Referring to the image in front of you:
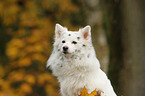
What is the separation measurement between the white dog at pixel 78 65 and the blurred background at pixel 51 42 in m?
2.81

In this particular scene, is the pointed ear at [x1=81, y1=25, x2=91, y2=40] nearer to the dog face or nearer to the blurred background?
the dog face

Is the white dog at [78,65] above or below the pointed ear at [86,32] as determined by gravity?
below

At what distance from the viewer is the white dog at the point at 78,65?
17.7 ft

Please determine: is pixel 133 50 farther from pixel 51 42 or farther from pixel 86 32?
pixel 51 42

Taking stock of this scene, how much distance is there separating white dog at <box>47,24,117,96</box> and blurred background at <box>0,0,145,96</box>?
111 inches

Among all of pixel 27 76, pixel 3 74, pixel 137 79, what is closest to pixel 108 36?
pixel 137 79

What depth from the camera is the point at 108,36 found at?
866 cm

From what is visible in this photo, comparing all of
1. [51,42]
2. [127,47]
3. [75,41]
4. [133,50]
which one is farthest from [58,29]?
[51,42]

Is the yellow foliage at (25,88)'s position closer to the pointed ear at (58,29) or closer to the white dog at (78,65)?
the white dog at (78,65)

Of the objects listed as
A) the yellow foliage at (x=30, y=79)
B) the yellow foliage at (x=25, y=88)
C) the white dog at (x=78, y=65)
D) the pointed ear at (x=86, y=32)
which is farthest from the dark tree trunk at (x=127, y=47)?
the yellow foliage at (x=30, y=79)

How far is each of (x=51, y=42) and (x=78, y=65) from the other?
518 centimetres

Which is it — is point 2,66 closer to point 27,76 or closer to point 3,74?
point 3,74

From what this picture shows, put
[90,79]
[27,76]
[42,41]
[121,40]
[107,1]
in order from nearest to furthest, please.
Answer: [90,79]
[121,40]
[107,1]
[27,76]
[42,41]

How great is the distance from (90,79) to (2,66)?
9.00 metres
